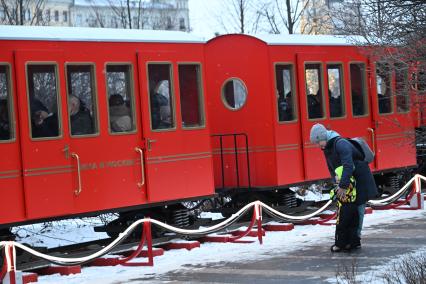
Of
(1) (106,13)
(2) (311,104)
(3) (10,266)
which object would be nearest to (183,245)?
(3) (10,266)

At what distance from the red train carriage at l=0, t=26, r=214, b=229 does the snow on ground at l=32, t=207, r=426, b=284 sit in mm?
1019

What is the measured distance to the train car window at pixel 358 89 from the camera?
16906 millimetres

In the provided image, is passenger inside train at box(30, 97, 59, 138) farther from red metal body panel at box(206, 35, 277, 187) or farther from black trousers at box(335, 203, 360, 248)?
red metal body panel at box(206, 35, 277, 187)

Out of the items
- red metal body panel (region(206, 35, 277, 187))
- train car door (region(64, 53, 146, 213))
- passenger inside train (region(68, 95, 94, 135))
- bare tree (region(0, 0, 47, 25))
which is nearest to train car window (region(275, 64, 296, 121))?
red metal body panel (region(206, 35, 277, 187))

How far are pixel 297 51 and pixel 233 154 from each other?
7.31 feet

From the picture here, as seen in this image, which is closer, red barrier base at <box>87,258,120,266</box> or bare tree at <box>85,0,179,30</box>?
red barrier base at <box>87,258,120,266</box>

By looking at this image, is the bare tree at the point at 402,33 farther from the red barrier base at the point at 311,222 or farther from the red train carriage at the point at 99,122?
the red barrier base at the point at 311,222

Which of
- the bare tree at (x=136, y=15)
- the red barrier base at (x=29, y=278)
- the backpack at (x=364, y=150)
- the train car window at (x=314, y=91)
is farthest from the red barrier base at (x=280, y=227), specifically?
the bare tree at (x=136, y=15)

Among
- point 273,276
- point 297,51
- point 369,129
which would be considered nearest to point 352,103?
point 369,129

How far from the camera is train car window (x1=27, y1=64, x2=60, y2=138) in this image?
1154 cm

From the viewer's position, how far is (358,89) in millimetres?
17109

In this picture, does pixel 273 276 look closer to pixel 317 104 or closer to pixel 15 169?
pixel 15 169

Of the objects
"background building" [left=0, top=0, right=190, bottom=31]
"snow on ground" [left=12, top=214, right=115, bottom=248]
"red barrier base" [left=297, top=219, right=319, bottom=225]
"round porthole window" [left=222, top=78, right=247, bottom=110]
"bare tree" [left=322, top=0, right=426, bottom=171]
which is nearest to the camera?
"bare tree" [left=322, top=0, right=426, bottom=171]

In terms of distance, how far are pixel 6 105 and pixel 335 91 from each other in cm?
724
